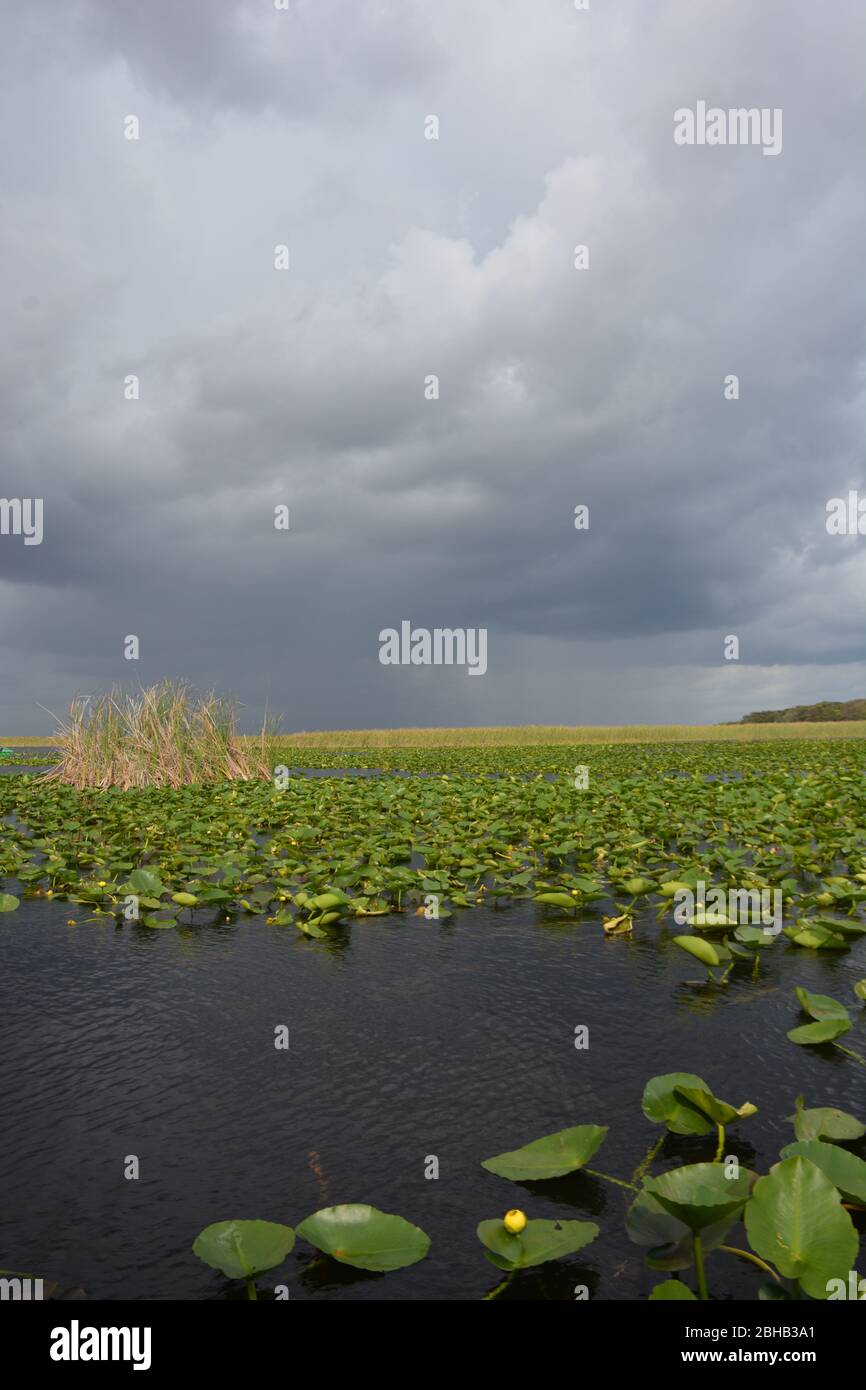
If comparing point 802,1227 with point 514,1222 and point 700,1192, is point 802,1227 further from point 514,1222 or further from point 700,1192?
point 514,1222

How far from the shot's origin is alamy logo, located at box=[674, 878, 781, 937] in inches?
200

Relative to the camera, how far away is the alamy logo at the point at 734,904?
16.7ft

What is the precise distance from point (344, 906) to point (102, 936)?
161 cm

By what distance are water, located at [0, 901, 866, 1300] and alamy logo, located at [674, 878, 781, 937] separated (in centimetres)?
29

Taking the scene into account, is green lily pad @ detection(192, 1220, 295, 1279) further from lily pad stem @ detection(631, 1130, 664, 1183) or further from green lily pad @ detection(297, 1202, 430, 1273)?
lily pad stem @ detection(631, 1130, 664, 1183)

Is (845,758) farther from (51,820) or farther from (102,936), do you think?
(102,936)

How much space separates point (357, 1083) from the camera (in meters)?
3.15

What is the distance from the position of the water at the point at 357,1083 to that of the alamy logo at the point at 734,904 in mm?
293

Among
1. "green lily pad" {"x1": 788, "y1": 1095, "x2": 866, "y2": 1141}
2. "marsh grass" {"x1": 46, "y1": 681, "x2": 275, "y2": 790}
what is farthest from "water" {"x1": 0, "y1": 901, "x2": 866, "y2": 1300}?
"marsh grass" {"x1": 46, "y1": 681, "x2": 275, "y2": 790}
